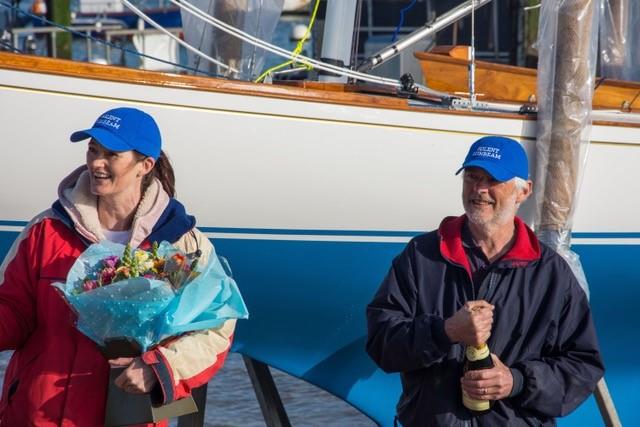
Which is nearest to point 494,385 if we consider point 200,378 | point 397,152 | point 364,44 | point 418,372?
point 418,372

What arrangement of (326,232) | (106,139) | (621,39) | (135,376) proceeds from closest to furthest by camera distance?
(135,376) < (106,139) < (326,232) < (621,39)

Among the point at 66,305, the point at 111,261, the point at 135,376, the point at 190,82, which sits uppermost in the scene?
the point at 190,82

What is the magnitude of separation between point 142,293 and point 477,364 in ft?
3.34

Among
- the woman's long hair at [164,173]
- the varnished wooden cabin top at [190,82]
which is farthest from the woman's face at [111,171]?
the varnished wooden cabin top at [190,82]

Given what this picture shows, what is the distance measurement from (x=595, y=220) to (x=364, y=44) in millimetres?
16265

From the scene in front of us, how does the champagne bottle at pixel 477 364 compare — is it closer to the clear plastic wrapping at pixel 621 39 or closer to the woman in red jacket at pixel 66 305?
the woman in red jacket at pixel 66 305

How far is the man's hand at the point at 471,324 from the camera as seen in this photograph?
3.72 m

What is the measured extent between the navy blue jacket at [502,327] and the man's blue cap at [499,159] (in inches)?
8.4

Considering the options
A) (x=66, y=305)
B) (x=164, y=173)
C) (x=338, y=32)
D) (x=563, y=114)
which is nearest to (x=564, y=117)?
(x=563, y=114)

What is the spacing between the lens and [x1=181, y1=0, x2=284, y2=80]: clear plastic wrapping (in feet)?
20.8

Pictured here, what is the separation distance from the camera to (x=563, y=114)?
18.5ft

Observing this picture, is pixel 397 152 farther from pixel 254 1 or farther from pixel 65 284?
pixel 65 284

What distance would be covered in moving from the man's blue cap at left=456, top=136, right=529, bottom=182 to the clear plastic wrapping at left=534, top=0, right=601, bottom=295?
59.2 inches

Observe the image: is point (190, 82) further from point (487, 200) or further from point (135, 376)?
point (135, 376)
